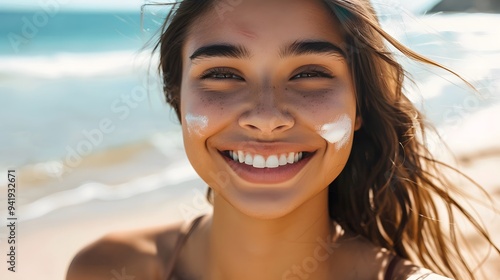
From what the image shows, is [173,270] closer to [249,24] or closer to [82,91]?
[249,24]

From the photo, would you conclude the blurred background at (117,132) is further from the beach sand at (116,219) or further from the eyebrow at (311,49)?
the eyebrow at (311,49)

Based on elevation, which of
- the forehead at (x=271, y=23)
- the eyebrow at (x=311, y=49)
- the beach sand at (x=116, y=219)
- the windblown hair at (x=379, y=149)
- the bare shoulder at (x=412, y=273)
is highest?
the forehead at (x=271, y=23)

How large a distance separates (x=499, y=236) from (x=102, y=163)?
3.82 meters

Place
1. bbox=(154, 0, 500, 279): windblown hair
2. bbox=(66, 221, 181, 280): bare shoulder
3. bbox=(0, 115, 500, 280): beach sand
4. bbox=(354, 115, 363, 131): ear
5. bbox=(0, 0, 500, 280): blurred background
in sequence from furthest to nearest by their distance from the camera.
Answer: bbox=(0, 0, 500, 280): blurred background < bbox=(0, 115, 500, 280): beach sand < bbox=(66, 221, 181, 280): bare shoulder < bbox=(354, 115, 363, 131): ear < bbox=(154, 0, 500, 279): windblown hair

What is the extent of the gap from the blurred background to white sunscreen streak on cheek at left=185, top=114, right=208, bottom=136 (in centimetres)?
66

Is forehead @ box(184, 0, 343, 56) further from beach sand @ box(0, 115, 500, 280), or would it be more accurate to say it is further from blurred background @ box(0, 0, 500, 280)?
beach sand @ box(0, 115, 500, 280)

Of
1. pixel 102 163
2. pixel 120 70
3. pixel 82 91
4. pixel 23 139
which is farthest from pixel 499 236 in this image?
pixel 120 70

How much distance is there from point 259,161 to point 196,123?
0.29m

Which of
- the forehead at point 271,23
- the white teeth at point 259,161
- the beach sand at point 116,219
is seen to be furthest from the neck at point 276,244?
the beach sand at point 116,219

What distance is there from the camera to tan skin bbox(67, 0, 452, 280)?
2.74 meters

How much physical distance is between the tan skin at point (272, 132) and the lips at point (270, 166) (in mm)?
20

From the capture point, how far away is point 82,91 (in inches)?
405

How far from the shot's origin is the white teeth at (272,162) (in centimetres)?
278

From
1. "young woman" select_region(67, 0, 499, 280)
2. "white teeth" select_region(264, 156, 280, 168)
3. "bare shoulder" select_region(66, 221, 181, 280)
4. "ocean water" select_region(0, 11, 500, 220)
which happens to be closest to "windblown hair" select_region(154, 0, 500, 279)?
"young woman" select_region(67, 0, 499, 280)
